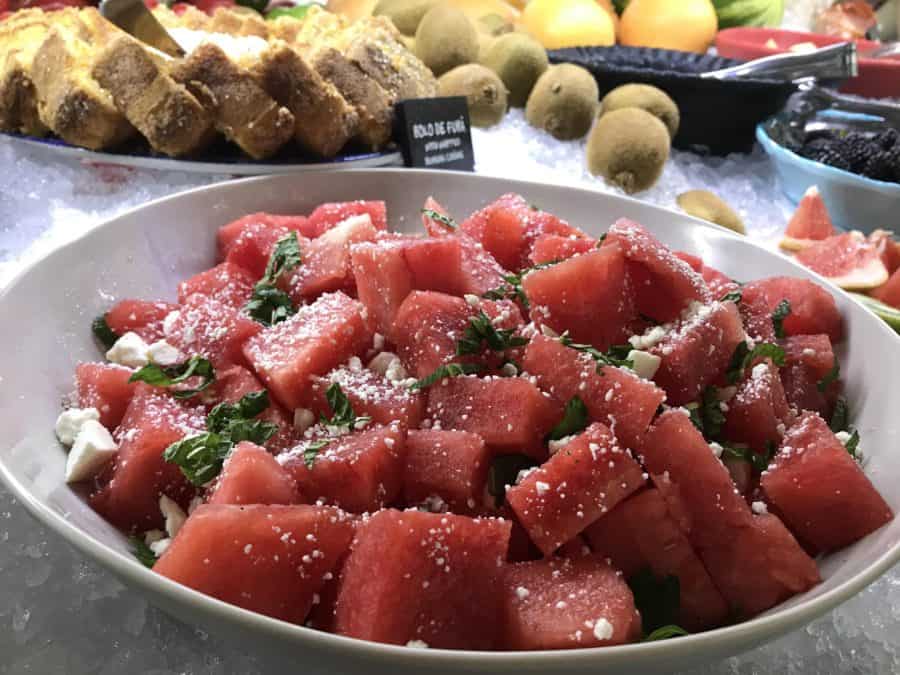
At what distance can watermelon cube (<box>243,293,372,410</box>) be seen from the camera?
1.00 meters

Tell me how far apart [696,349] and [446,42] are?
174 centimetres

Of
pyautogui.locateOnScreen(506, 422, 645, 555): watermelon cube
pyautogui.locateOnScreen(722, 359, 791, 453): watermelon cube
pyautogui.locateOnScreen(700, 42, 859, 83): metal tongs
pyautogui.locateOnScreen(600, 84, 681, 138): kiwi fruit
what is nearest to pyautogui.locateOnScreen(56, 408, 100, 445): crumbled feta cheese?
pyautogui.locateOnScreen(506, 422, 645, 555): watermelon cube

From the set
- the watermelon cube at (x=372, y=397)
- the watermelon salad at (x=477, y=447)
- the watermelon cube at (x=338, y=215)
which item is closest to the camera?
the watermelon salad at (x=477, y=447)

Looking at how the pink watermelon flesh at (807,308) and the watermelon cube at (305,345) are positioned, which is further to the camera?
Answer: the pink watermelon flesh at (807,308)

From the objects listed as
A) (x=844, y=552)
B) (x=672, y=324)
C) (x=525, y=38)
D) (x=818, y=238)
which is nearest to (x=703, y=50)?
(x=525, y=38)

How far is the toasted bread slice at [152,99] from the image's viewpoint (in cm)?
165

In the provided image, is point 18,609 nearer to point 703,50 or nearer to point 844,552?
point 844,552

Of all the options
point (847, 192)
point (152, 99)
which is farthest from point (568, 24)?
point (152, 99)

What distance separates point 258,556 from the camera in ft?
2.38

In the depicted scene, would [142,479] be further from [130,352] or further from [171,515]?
[130,352]

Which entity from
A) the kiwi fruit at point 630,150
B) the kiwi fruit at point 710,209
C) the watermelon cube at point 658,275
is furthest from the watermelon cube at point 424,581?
the kiwi fruit at point 630,150

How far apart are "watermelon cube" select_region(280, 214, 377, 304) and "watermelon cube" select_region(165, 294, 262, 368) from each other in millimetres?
120

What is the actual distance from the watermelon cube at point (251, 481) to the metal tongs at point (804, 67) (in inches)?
91.0

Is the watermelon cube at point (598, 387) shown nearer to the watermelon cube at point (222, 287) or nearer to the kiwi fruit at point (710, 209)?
the watermelon cube at point (222, 287)
